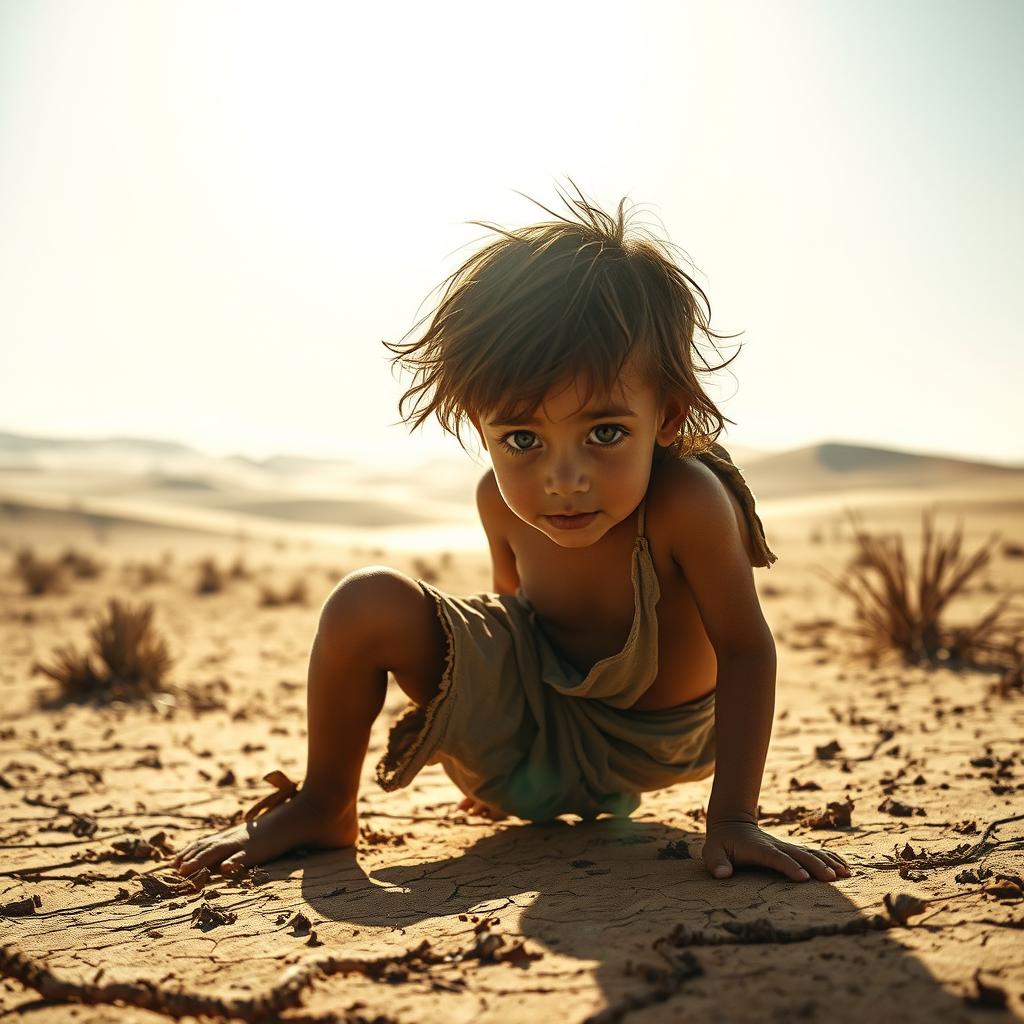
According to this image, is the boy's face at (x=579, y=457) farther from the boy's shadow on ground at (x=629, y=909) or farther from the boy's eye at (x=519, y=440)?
the boy's shadow on ground at (x=629, y=909)

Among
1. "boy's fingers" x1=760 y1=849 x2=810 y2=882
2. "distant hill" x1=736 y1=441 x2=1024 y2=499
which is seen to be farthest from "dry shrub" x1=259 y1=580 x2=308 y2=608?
"distant hill" x1=736 y1=441 x2=1024 y2=499

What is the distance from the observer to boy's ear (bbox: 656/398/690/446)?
2072mm

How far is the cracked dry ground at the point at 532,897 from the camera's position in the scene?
4.36ft

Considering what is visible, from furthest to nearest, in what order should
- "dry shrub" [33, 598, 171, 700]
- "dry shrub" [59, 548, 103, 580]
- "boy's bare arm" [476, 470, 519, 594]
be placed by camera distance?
"dry shrub" [59, 548, 103, 580] < "dry shrub" [33, 598, 171, 700] < "boy's bare arm" [476, 470, 519, 594]

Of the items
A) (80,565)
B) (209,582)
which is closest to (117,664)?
(209,582)

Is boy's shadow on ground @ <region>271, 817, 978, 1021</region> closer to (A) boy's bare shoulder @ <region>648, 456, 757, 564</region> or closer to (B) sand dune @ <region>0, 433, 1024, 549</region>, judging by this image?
(A) boy's bare shoulder @ <region>648, 456, 757, 564</region>

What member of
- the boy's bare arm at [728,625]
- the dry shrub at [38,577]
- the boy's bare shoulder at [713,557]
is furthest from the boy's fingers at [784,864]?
the dry shrub at [38,577]

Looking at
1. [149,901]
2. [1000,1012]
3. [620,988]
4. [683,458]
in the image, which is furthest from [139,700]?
[1000,1012]

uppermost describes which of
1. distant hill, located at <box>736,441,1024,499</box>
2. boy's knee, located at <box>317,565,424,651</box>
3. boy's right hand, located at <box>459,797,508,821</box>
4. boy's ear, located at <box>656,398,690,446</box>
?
distant hill, located at <box>736,441,1024,499</box>

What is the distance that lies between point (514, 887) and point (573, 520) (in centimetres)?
71

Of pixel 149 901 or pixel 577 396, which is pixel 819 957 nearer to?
pixel 577 396

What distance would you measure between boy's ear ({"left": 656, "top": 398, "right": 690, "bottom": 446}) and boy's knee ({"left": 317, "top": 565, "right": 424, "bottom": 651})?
0.62 metres

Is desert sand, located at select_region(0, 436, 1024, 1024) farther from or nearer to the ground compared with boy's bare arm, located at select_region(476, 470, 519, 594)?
nearer to the ground

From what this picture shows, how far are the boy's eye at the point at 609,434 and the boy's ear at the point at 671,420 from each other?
0.19 m
